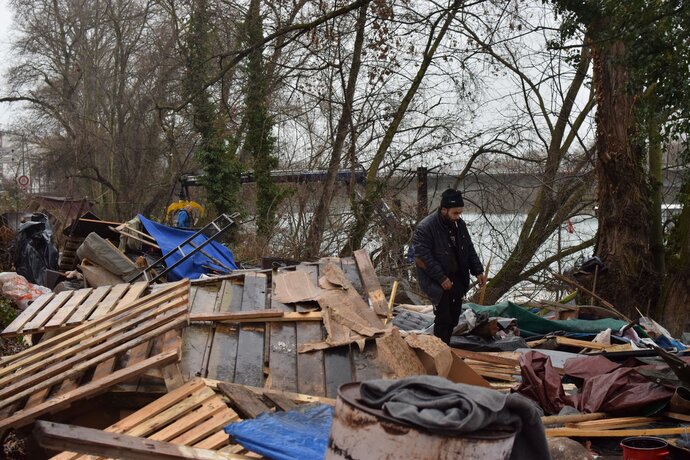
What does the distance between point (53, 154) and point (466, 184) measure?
24365mm

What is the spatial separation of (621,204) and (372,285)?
6.26 metres

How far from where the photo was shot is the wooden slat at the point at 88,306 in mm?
7072

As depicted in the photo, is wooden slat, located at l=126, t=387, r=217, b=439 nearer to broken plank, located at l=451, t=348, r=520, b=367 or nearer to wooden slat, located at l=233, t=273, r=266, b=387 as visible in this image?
wooden slat, located at l=233, t=273, r=266, b=387

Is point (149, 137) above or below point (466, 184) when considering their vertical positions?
above

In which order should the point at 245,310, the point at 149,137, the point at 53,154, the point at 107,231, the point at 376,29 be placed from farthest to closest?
1. the point at 53,154
2. the point at 149,137
3. the point at 376,29
4. the point at 107,231
5. the point at 245,310

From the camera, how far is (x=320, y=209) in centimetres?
1772

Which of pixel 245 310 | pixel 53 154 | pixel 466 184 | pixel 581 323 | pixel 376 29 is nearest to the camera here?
pixel 245 310

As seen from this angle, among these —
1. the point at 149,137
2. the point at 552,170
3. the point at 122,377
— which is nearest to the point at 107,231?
the point at 552,170

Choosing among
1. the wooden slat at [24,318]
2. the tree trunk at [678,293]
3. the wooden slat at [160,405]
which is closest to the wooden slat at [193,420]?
the wooden slat at [160,405]

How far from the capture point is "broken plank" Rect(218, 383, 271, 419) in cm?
486

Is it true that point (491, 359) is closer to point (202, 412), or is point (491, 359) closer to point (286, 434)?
point (202, 412)

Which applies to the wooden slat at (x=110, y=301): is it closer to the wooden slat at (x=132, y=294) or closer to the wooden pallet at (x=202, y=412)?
the wooden slat at (x=132, y=294)

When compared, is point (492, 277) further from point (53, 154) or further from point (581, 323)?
point (53, 154)

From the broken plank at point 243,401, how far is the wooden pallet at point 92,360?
0.40 metres
